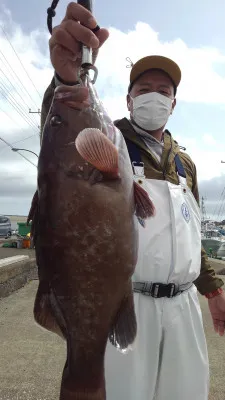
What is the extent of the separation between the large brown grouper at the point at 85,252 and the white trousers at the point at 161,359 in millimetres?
571

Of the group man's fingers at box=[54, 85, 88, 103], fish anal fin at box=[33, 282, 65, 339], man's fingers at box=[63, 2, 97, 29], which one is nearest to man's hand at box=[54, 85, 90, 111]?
man's fingers at box=[54, 85, 88, 103]

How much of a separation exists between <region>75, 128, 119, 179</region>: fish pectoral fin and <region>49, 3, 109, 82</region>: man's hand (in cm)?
40

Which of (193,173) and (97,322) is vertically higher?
(193,173)

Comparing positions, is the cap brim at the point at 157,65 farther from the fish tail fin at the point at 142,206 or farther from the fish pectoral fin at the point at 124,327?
the fish pectoral fin at the point at 124,327

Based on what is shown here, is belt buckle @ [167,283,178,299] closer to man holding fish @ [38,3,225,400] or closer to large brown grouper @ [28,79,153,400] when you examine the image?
man holding fish @ [38,3,225,400]

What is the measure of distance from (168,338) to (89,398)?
0.89m

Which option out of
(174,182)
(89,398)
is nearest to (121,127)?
(174,182)

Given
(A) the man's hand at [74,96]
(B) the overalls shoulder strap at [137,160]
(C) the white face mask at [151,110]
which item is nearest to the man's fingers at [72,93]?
(A) the man's hand at [74,96]

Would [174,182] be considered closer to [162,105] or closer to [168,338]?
[162,105]

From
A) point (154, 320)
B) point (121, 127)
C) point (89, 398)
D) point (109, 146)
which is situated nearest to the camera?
point (89, 398)

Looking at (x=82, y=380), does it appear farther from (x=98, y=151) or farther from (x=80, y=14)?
(x=80, y=14)

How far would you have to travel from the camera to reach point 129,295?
1811 mm

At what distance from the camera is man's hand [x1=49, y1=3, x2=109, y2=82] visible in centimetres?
181

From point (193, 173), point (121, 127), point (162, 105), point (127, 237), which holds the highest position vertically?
point (162, 105)
